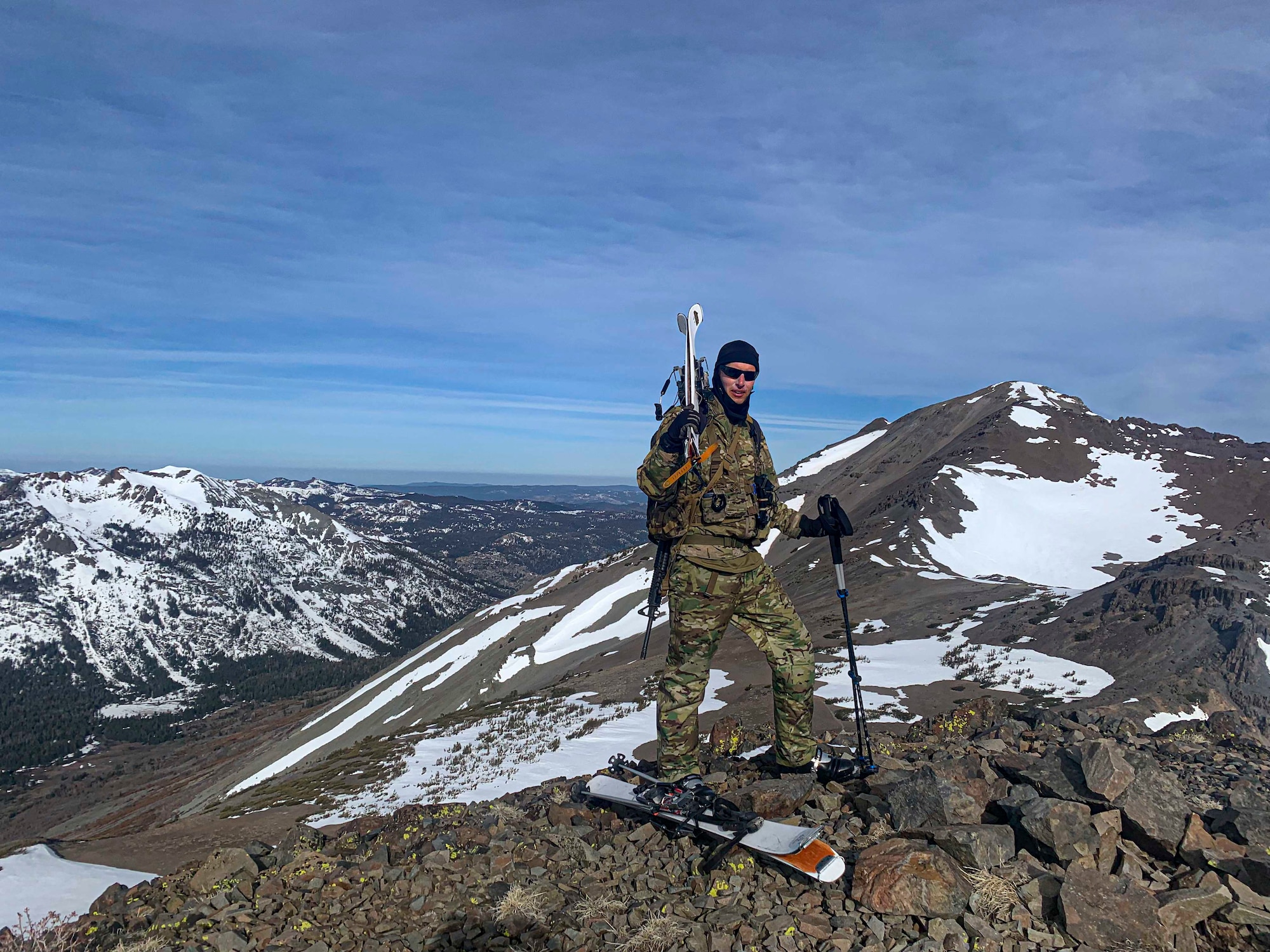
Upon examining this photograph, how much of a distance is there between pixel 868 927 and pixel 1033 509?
65.6 m

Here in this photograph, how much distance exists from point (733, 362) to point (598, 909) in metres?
5.28

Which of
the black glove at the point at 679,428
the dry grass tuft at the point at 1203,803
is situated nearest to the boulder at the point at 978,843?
the dry grass tuft at the point at 1203,803

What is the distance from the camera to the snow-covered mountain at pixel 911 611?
60.9 ft

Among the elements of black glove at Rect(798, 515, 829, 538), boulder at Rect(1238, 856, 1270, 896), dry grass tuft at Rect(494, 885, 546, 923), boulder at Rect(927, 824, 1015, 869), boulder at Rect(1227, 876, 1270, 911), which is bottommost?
dry grass tuft at Rect(494, 885, 546, 923)

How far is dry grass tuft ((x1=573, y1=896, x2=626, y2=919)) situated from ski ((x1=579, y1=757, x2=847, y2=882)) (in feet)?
2.75

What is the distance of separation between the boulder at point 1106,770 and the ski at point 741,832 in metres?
2.39

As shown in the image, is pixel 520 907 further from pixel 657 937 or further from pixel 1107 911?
pixel 1107 911

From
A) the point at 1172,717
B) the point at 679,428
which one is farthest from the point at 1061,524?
the point at 679,428

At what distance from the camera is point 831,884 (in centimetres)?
555

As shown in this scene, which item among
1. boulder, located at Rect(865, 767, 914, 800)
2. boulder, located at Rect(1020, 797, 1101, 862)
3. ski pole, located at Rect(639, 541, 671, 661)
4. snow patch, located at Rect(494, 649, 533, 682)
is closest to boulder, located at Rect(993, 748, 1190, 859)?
boulder, located at Rect(1020, 797, 1101, 862)

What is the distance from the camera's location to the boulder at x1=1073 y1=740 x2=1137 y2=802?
597 centimetres

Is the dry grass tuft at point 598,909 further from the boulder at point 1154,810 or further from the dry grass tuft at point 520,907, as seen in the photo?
the boulder at point 1154,810

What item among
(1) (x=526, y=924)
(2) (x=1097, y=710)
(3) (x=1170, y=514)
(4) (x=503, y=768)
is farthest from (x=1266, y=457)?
(1) (x=526, y=924)

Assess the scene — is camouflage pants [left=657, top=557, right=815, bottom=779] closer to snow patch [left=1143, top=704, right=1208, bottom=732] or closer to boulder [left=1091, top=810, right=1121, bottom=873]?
boulder [left=1091, top=810, right=1121, bottom=873]
